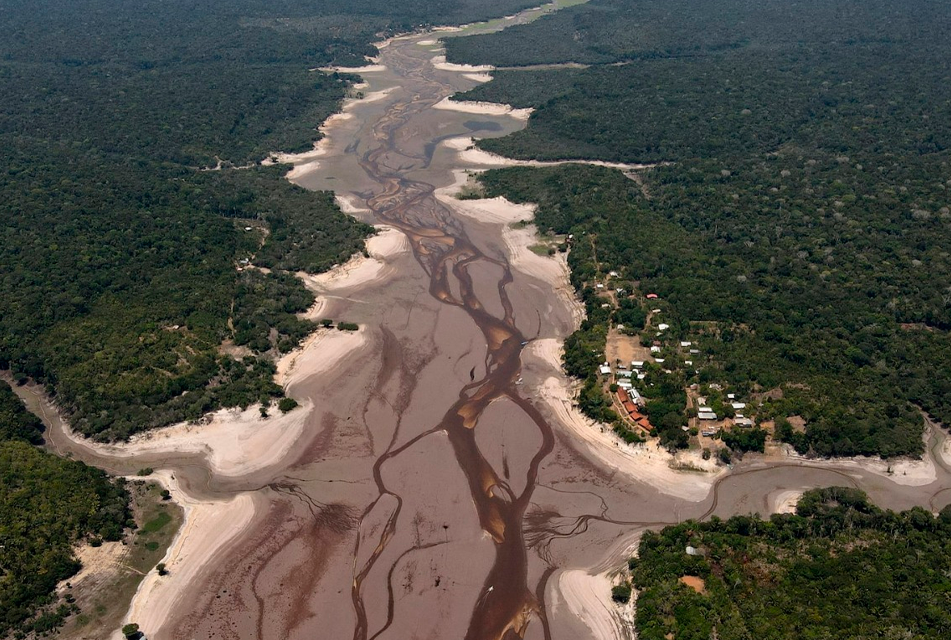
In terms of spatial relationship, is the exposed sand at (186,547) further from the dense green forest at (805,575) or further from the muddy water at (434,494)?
the dense green forest at (805,575)

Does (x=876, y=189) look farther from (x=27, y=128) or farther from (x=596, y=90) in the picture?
(x=27, y=128)

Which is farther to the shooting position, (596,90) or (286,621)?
(596,90)

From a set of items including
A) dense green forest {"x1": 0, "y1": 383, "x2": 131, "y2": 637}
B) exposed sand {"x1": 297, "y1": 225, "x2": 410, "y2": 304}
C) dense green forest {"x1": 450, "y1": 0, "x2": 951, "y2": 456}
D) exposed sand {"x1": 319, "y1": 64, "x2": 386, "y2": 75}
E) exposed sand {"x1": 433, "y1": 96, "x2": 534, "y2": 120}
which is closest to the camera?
dense green forest {"x1": 0, "y1": 383, "x2": 131, "y2": 637}

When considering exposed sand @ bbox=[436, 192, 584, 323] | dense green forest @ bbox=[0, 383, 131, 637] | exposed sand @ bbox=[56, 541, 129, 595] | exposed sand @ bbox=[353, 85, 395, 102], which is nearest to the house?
exposed sand @ bbox=[436, 192, 584, 323]

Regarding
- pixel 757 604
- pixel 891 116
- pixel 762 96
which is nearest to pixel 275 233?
pixel 757 604

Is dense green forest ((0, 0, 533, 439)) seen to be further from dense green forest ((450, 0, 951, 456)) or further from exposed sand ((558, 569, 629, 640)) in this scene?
dense green forest ((450, 0, 951, 456))

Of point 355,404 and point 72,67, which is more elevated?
point 72,67

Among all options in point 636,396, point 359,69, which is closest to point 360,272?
point 636,396
